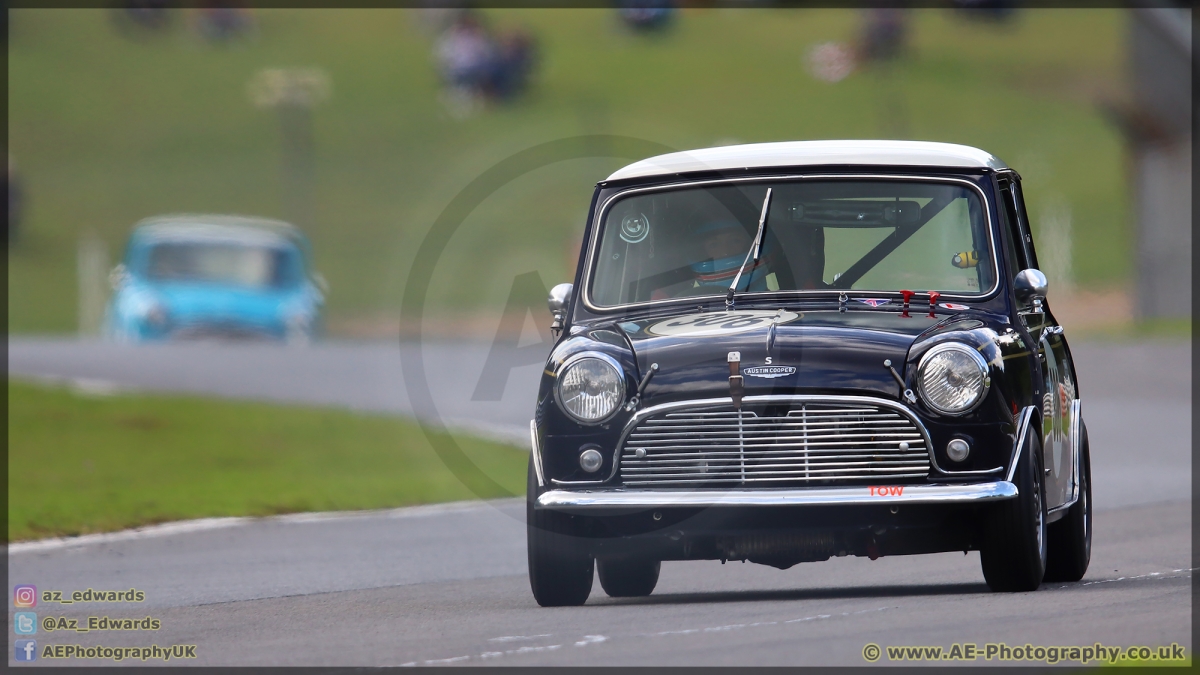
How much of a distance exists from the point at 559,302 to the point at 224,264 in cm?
2026

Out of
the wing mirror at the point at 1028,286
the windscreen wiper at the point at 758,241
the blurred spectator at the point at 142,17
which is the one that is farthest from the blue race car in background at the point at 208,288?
the blurred spectator at the point at 142,17

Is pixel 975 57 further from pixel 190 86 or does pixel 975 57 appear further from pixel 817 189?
pixel 817 189

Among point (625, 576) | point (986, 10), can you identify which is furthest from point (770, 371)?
point (986, 10)

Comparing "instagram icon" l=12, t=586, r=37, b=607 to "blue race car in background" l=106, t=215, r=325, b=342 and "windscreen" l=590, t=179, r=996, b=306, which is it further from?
"blue race car in background" l=106, t=215, r=325, b=342

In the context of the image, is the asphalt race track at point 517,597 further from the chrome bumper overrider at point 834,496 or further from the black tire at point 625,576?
the chrome bumper overrider at point 834,496

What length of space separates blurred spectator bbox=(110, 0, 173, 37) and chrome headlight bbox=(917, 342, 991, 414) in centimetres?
9077

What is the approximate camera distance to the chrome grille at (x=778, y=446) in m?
7.05

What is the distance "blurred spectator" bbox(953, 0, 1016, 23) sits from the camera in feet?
300

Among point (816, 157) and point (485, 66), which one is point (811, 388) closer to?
point (816, 157)

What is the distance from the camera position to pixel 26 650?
686 cm

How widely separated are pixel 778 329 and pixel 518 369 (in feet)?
63.7

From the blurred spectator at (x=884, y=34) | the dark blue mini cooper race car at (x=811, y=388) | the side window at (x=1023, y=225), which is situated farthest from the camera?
the blurred spectator at (x=884, y=34)

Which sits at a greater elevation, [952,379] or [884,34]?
[884,34]

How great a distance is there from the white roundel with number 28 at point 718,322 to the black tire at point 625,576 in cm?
122
